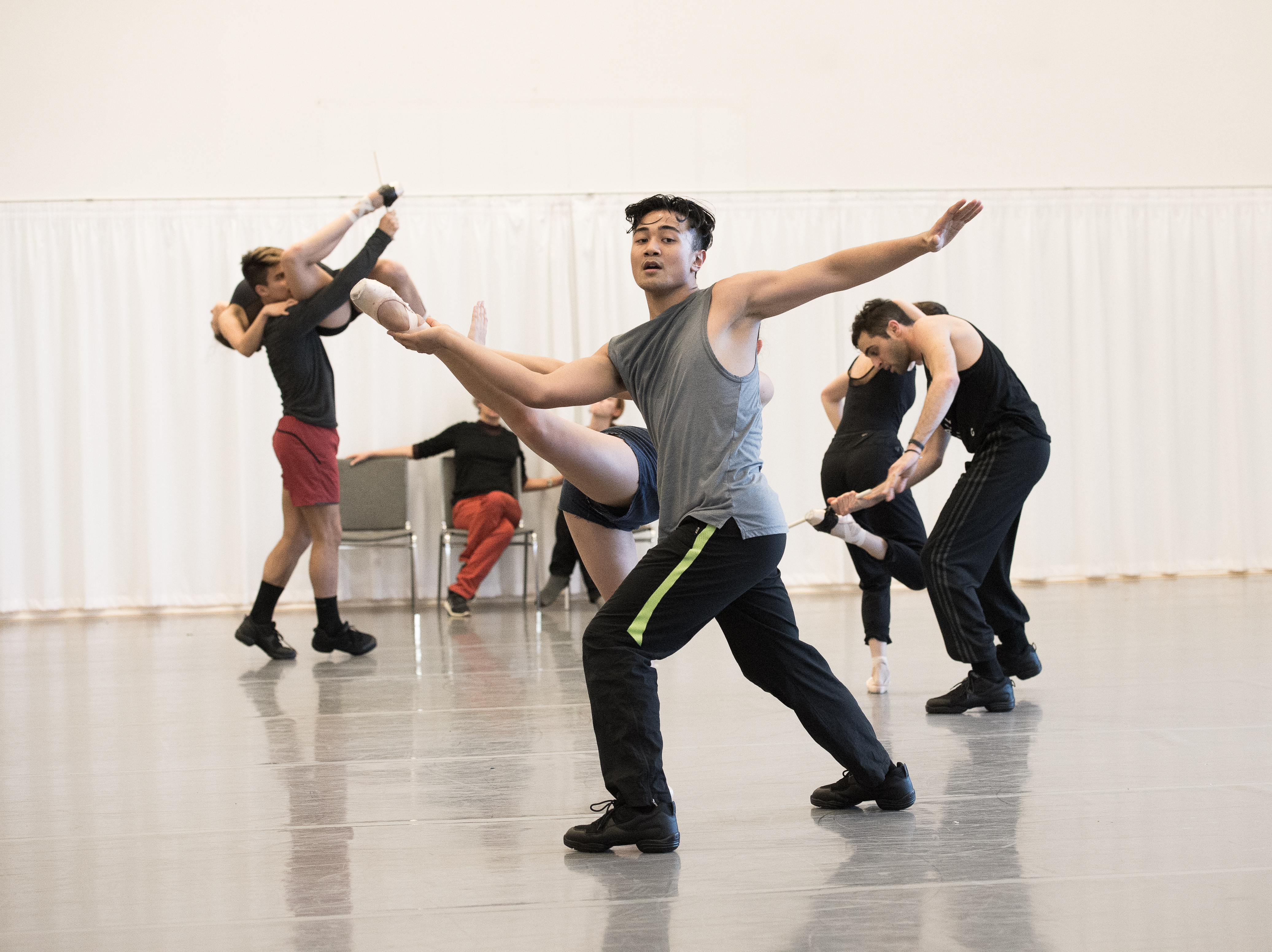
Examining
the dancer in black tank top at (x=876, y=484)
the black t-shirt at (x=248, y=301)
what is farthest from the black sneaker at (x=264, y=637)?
the dancer in black tank top at (x=876, y=484)

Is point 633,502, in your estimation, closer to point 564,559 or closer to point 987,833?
point 987,833

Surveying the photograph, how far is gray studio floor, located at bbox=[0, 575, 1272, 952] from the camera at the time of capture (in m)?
1.67

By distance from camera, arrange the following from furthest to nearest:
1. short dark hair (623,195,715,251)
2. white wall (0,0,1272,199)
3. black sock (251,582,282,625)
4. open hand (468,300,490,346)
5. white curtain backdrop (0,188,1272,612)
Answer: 1. white wall (0,0,1272,199)
2. white curtain backdrop (0,188,1272,612)
3. black sock (251,582,282,625)
4. open hand (468,300,490,346)
5. short dark hair (623,195,715,251)

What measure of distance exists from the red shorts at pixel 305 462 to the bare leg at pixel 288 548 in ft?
0.46

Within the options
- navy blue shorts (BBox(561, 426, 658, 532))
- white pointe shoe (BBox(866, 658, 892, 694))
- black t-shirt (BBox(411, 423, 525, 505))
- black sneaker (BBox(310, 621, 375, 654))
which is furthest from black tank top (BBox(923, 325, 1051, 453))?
black t-shirt (BBox(411, 423, 525, 505))

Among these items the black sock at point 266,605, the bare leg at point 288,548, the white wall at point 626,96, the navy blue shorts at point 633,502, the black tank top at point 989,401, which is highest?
the white wall at point 626,96

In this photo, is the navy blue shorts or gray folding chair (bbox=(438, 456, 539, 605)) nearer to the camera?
the navy blue shorts

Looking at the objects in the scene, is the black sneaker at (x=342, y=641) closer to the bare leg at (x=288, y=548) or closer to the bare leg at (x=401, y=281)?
the bare leg at (x=288, y=548)

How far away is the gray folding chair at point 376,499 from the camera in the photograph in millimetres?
6273

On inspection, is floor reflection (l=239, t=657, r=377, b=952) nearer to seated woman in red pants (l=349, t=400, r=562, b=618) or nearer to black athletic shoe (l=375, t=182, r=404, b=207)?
black athletic shoe (l=375, t=182, r=404, b=207)

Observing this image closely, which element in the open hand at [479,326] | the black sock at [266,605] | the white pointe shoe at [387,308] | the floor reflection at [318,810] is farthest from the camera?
the black sock at [266,605]

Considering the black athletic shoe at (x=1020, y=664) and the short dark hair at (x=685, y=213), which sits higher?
the short dark hair at (x=685, y=213)

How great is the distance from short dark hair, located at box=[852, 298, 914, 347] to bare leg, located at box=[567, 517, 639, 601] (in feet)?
3.76

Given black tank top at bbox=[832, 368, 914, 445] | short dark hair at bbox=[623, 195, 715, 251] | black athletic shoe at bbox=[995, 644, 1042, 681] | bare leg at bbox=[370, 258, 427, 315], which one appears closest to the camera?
short dark hair at bbox=[623, 195, 715, 251]
